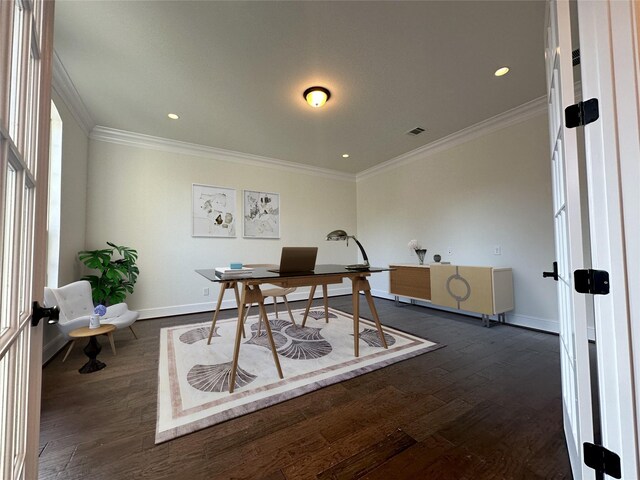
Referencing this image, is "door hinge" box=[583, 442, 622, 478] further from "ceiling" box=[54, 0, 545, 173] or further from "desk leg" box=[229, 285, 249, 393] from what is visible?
"ceiling" box=[54, 0, 545, 173]

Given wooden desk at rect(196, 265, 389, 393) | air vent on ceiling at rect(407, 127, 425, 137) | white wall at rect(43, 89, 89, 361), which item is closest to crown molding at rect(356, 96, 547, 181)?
air vent on ceiling at rect(407, 127, 425, 137)

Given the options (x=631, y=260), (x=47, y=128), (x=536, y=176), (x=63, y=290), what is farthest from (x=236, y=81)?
(x=536, y=176)

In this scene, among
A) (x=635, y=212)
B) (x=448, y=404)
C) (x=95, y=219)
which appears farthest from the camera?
(x=95, y=219)

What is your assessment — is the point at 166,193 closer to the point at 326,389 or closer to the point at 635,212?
the point at 326,389

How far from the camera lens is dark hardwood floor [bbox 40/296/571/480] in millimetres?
1174

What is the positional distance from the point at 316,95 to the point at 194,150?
2494mm

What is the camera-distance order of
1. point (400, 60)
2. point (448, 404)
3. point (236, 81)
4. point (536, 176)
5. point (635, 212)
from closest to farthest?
point (635, 212)
point (448, 404)
point (400, 60)
point (236, 81)
point (536, 176)

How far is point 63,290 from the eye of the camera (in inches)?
97.3

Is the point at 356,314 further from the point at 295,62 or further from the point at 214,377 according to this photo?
the point at 295,62

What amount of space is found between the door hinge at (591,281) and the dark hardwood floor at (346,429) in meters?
0.90

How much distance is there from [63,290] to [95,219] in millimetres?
1469

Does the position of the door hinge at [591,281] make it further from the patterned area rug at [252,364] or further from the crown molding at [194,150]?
the crown molding at [194,150]

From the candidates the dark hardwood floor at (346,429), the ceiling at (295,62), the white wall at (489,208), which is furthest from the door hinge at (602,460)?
the white wall at (489,208)

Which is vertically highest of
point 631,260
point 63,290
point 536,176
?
point 536,176
